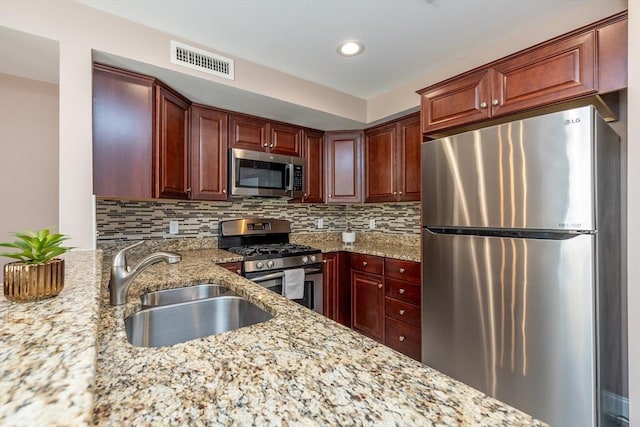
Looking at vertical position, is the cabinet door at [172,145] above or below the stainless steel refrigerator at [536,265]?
above

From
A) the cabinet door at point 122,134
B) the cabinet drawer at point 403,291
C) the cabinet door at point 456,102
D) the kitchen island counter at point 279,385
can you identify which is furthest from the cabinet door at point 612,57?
the cabinet door at point 122,134

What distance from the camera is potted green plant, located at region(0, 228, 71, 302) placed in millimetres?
704

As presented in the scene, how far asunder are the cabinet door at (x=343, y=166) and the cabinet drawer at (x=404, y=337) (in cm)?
134

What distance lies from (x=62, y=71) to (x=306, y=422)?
212 cm

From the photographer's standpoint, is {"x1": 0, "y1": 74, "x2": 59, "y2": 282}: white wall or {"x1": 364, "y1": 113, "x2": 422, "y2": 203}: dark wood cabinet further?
{"x1": 364, "y1": 113, "x2": 422, "y2": 203}: dark wood cabinet

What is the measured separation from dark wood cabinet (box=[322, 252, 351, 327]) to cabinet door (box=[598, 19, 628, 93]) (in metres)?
2.19

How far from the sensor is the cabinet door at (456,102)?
6.07 ft

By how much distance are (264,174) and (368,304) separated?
1560mm

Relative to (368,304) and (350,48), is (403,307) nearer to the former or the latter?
(368,304)

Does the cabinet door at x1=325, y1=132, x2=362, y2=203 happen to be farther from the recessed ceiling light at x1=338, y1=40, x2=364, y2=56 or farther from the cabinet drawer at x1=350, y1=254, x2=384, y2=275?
the recessed ceiling light at x1=338, y1=40, x2=364, y2=56

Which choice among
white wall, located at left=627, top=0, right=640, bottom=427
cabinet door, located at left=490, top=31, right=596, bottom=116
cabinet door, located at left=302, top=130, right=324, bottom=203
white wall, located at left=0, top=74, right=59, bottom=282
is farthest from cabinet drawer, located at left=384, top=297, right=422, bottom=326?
white wall, located at left=0, top=74, right=59, bottom=282

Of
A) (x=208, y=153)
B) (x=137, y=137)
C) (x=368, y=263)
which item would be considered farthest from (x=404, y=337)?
(x=137, y=137)

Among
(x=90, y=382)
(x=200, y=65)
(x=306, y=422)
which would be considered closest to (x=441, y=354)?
(x=306, y=422)

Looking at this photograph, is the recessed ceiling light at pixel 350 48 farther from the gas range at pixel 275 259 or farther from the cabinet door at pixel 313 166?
the gas range at pixel 275 259
